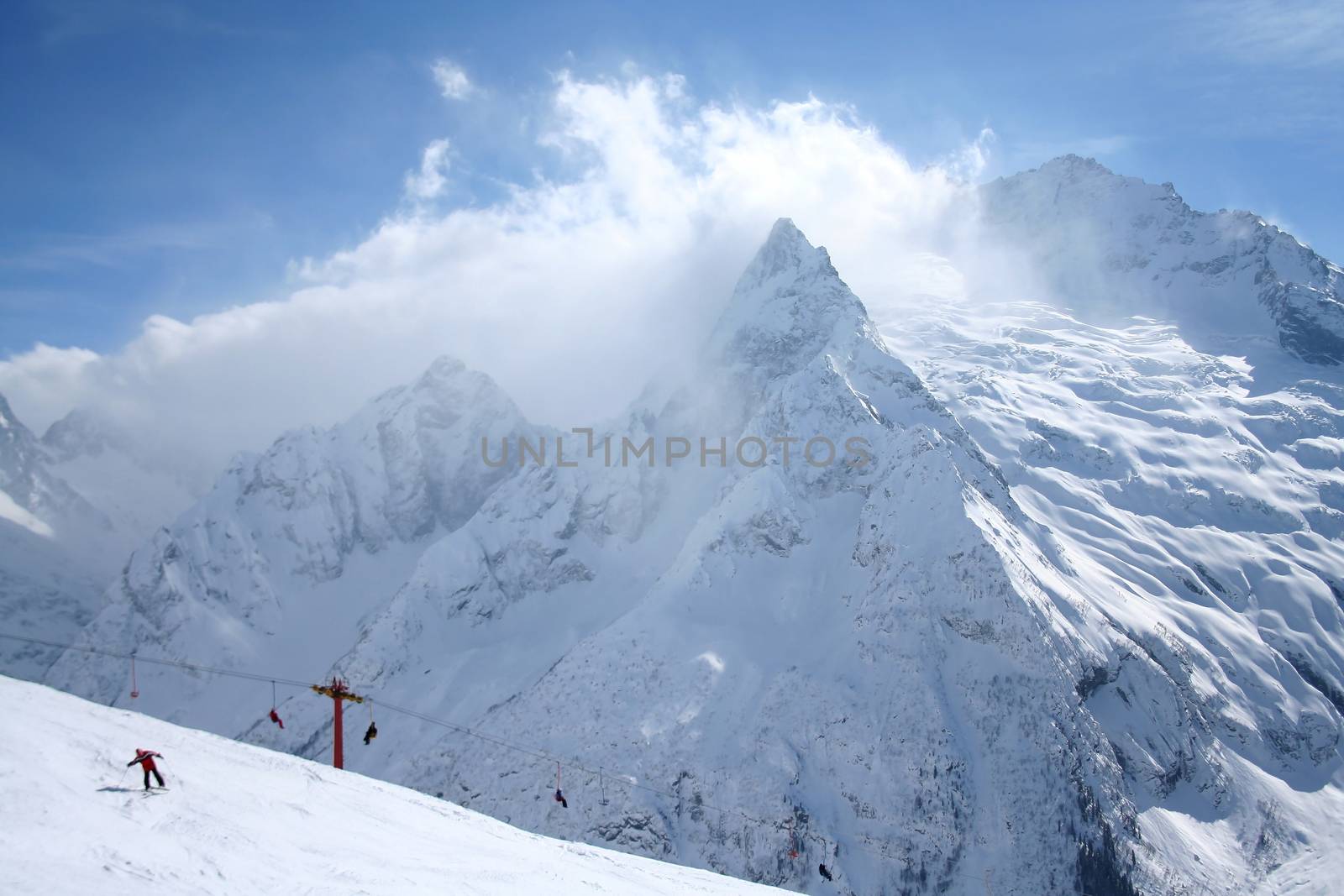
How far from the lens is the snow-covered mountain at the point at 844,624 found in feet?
293

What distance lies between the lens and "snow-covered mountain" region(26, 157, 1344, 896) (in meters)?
89.2

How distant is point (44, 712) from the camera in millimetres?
31031

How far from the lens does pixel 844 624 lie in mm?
108875

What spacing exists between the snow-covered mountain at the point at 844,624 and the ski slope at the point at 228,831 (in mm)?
59550

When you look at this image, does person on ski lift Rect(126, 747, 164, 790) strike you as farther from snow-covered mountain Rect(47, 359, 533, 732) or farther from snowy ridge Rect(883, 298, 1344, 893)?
snow-covered mountain Rect(47, 359, 533, 732)

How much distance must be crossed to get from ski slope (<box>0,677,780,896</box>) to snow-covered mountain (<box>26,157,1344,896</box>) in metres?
59.6

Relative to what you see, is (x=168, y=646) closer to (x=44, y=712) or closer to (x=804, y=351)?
(x=804, y=351)

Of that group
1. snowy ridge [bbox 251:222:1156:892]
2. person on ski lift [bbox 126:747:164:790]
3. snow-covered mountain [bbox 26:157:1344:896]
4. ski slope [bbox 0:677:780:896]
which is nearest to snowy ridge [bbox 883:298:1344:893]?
snow-covered mountain [bbox 26:157:1344:896]

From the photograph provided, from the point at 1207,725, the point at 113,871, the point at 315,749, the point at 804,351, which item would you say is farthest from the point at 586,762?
the point at 804,351

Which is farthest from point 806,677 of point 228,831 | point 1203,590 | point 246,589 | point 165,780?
point 246,589

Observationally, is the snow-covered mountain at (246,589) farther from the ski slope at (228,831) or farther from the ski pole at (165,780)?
the ski pole at (165,780)

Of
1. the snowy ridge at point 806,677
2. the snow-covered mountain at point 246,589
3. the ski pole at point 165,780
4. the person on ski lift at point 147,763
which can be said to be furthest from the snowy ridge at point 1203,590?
the snow-covered mountain at point 246,589

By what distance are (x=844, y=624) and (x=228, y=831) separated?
91.2m

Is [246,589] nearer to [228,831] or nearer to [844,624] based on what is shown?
[844,624]
